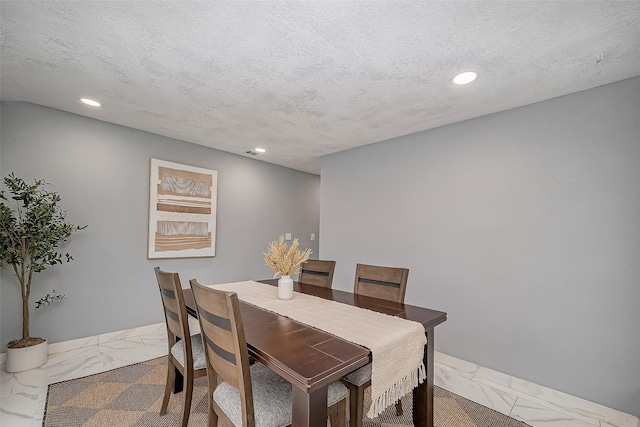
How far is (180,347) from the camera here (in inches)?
73.9

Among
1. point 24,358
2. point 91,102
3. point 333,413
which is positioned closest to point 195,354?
point 333,413

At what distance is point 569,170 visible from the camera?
7.43 ft

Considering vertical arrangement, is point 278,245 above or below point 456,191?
below

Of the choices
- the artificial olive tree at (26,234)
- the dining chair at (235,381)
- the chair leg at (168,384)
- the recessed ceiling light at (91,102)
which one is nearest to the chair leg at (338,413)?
the dining chair at (235,381)

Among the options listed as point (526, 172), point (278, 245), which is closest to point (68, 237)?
point (278, 245)

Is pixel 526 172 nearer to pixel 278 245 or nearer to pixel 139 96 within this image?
pixel 278 245

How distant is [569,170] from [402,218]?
1.51 metres

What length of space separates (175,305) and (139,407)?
974 mm

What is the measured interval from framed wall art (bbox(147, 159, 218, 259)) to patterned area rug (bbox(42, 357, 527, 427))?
Result: 4.81 feet

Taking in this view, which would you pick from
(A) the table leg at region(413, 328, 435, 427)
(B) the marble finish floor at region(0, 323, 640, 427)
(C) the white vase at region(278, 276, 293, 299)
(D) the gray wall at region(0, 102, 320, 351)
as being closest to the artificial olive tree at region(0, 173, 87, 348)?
(D) the gray wall at region(0, 102, 320, 351)

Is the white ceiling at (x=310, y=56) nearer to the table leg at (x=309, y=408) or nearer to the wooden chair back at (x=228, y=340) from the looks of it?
the wooden chair back at (x=228, y=340)

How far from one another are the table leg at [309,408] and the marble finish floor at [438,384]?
6.08 ft

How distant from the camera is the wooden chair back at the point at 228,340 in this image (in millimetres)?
1168

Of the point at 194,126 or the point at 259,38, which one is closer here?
the point at 259,38
